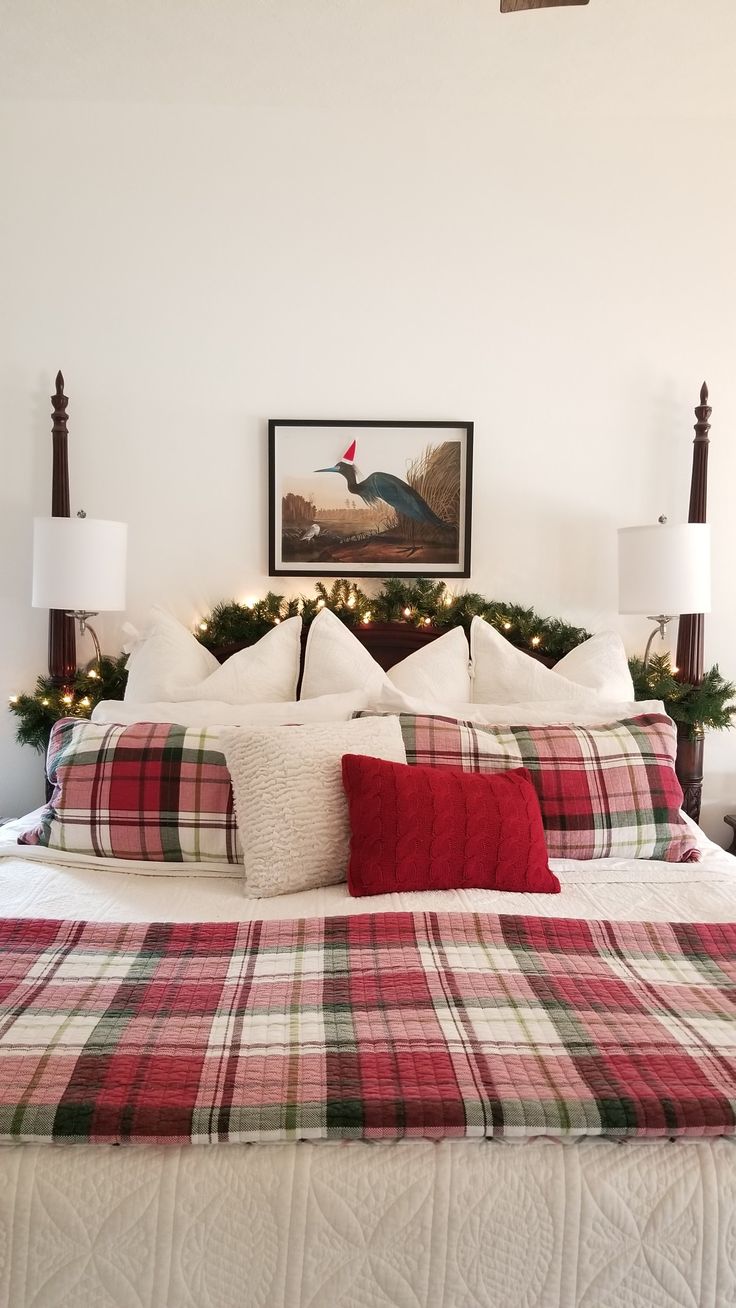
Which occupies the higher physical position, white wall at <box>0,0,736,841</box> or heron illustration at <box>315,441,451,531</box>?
white wall at <box>0,0,736,841</box>

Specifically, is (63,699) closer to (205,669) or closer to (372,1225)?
(205,669)

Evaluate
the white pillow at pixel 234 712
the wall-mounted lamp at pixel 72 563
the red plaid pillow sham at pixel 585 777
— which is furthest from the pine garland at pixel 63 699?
the red plaid pillow sham at pixel 585 777

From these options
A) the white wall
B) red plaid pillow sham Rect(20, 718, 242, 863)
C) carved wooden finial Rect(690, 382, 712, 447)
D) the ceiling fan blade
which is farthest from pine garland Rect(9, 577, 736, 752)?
the ceiling fan blade

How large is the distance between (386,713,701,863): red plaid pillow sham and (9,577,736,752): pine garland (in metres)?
0.63

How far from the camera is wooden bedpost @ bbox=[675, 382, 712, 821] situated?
2727 millimetres

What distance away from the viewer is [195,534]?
2.87 m

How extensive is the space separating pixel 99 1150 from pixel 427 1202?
0.39 m

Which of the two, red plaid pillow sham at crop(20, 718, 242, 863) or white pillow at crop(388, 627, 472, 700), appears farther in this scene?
white pillow at crop(388, 627, 472, 700)

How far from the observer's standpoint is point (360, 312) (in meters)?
2.84

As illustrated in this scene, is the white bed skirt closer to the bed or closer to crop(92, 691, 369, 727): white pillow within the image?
the bed

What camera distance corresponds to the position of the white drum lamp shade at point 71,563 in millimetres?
2590

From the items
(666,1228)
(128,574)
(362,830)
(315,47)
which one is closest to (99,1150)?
(666,1228)

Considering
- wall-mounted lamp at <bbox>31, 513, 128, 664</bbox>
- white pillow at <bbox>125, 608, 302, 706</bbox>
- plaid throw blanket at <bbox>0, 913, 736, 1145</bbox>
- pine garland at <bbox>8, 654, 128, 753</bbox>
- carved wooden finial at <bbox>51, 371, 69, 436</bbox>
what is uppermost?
carved wooden finial at <bbox>51, 371, 69, 436</bbox>

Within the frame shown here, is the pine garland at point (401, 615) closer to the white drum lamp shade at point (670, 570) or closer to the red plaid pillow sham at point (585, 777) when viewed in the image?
the white drum lamp shade at point (670, 570)
